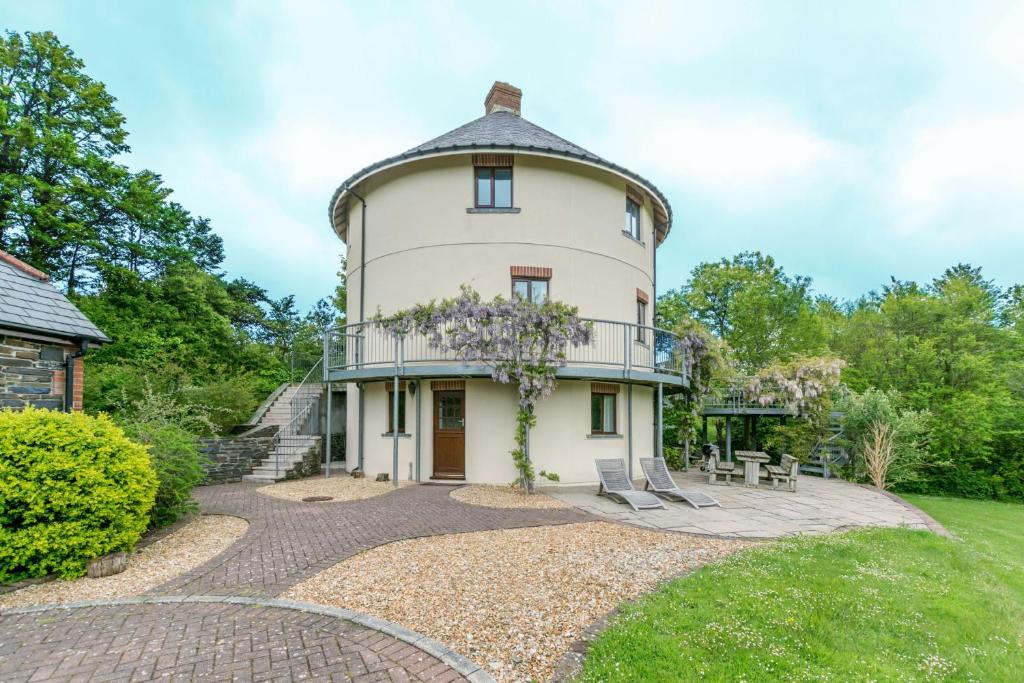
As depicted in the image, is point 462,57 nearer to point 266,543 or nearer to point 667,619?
point 266,543

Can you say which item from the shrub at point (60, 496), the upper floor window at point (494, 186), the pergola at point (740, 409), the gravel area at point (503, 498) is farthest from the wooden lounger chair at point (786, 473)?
the shrub at point (60, 496)

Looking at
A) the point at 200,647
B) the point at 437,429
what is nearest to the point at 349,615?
the point at 200,647

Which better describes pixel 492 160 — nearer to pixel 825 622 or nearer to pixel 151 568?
pixel 151 568

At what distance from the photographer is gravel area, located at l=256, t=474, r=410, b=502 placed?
378 inches

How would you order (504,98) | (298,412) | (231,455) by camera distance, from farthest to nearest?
(298,412), (504,98), (231,455)

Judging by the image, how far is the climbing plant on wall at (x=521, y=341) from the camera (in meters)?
9.59

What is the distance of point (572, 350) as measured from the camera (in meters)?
10.9

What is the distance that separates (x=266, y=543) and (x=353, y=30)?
32.6ft

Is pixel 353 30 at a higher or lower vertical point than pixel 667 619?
higher

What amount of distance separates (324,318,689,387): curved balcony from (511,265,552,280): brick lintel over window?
1.64 metres

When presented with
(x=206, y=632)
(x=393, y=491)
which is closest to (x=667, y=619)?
(x=206, y=632)

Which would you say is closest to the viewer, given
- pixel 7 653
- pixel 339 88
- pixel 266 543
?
pixel 7 653

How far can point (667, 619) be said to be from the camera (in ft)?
13.1

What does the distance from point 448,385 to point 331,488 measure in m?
3.20
